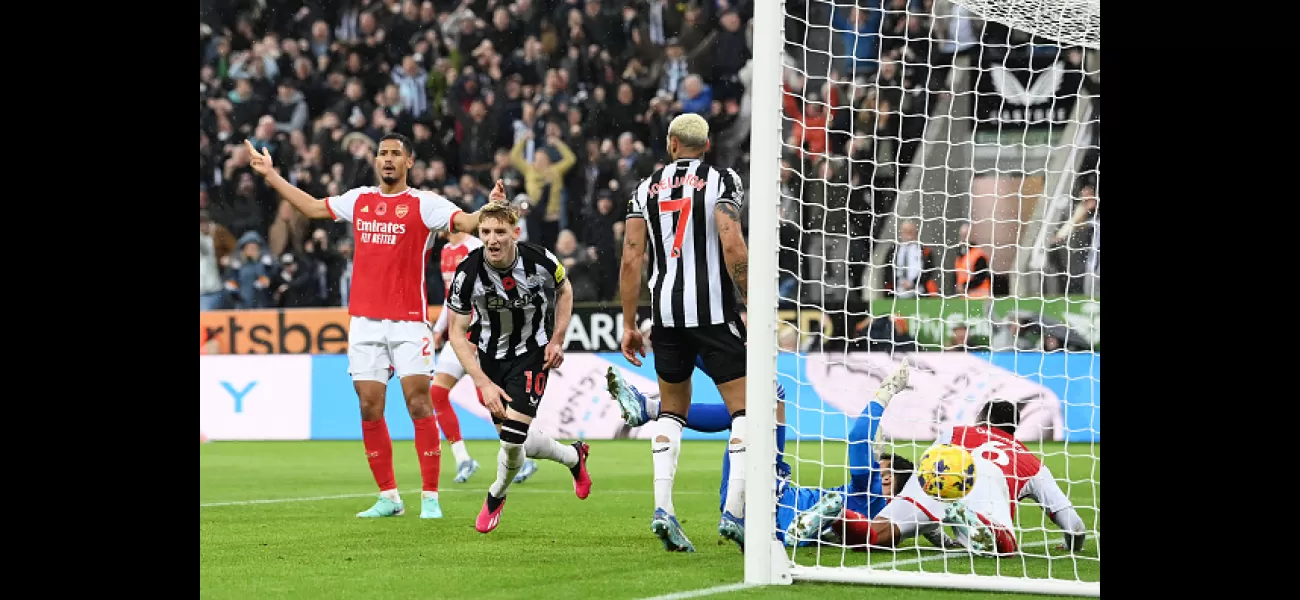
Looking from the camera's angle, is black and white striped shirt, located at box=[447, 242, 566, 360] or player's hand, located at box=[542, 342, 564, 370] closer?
player's hand, located at box=[542, 342, 564, 370]

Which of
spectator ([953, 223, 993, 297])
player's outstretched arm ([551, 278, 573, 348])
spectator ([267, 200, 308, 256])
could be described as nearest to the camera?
player's outstretched arm ([551, 278, 573, 348])

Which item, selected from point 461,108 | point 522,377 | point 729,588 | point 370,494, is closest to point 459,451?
point 370,494

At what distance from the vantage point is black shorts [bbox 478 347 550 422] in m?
7.79

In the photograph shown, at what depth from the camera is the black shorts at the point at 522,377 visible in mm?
7785

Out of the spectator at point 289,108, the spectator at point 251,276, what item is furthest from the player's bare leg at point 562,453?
the spectator at point 289,108

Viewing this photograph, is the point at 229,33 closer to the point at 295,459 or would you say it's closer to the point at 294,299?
the point at 294,299

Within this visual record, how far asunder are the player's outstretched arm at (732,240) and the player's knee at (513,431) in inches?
62.0

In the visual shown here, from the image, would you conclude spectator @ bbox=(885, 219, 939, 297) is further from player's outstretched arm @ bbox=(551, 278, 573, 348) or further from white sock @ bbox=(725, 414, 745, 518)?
white sock @ bbox=(725, 414, 745, 518)

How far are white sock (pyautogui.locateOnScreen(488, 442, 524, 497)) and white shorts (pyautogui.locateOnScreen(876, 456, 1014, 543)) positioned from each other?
6.64 feet

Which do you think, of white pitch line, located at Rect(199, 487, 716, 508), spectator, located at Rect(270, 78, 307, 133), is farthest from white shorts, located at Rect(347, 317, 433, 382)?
spectator, located at Rect(270, 78, 307, 133)

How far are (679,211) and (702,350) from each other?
0.64 m
